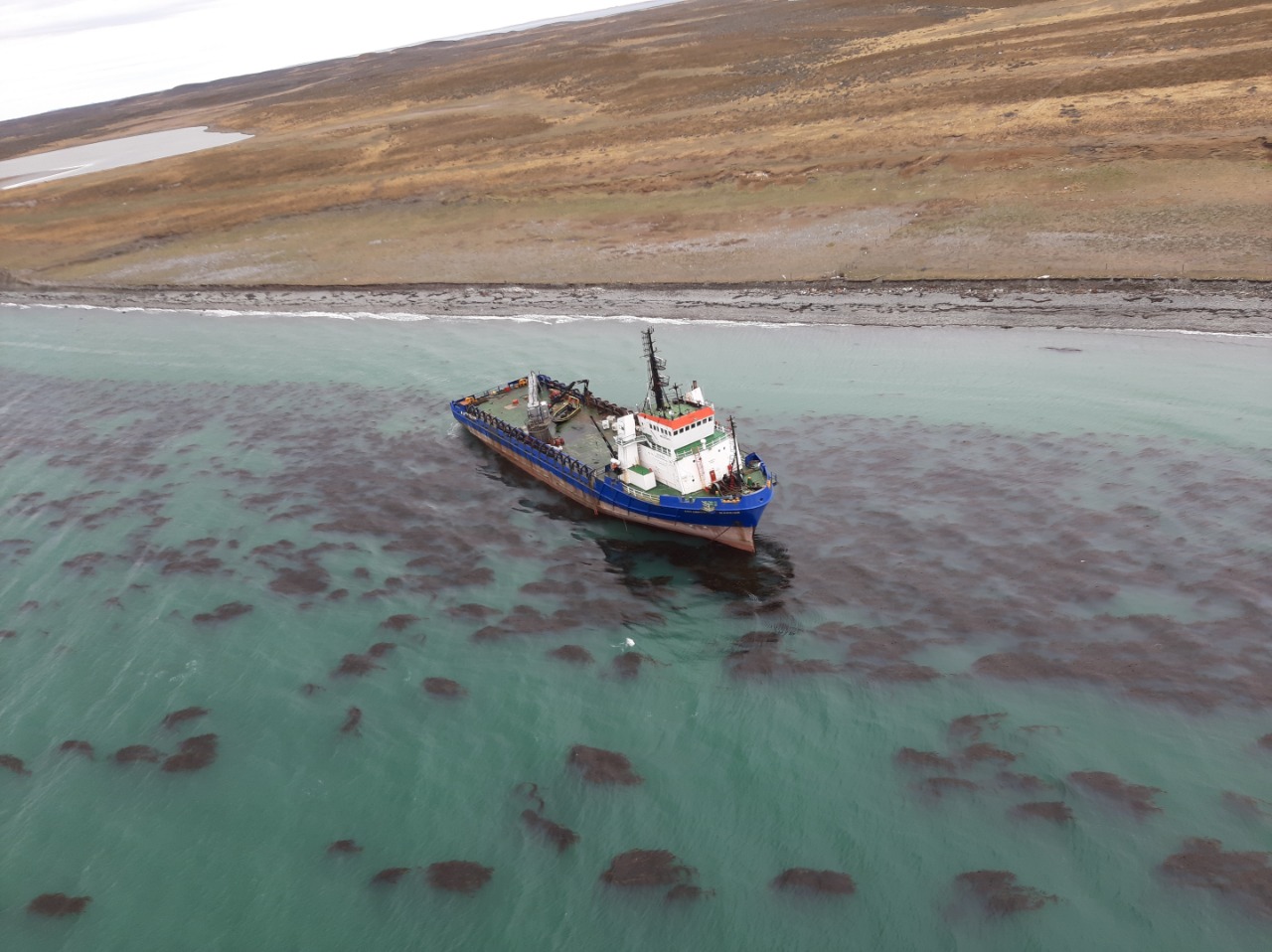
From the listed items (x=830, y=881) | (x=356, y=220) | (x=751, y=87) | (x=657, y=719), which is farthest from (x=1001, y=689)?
(x=751, y=87)

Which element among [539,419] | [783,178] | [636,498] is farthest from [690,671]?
[783,178]

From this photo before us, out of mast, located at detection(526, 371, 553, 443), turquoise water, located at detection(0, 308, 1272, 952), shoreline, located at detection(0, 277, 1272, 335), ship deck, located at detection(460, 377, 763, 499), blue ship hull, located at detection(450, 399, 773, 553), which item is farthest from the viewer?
shoreline, located at detection(0, 277, 1272, 335)

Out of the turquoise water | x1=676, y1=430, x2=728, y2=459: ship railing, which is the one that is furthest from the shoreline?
x1=676, y1=430, x2=728, y2=459: ship railing

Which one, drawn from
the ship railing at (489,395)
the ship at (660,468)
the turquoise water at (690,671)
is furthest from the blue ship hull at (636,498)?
the ship railing at (489,395)

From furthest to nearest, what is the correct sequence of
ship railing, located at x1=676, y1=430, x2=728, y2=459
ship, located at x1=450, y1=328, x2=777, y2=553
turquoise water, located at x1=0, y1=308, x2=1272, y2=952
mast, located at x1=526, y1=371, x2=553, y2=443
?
mast, located at x1=526, y1=371, x2=553, y2=443, ship railing, located at x1=676, y1=430, x2=728, y2=459, ship, located at x1=450, y1=328, x2=777, y2=553, turquoise water, located at x1=0, y1=308, x2=1272, y2=952

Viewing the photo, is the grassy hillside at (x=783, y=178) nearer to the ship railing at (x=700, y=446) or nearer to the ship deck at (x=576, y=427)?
the ship deck at (x=576, y=427)

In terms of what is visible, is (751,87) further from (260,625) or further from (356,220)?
(260,625)

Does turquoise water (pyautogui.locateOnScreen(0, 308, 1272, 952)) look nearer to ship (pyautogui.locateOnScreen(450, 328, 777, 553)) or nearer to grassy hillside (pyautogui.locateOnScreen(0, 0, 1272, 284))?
ship (pyautogui.locateOnScreen(450, 328, 777, 553))
